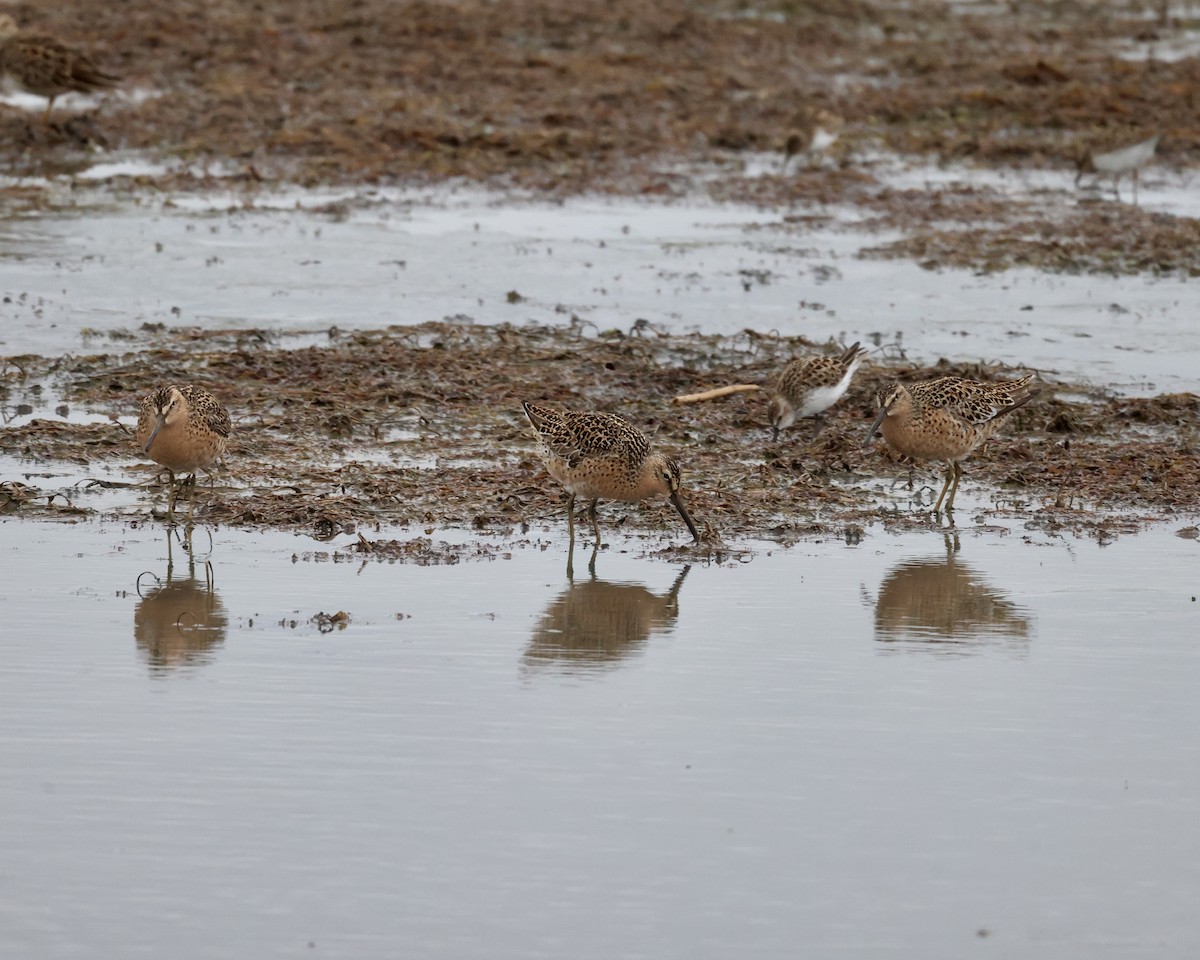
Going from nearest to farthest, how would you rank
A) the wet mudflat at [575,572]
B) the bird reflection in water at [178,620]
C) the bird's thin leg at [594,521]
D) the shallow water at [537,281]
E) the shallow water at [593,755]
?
1. the shallow water at [593,755]
2. the wet mudflat at [575,572]
3. the bird reflection in water at [178,620]
4. the bird's thin leg at [594,521]
5. the shallow water at [537,281]

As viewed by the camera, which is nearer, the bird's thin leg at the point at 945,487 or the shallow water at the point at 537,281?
the bird's thin leg at the point at 945,487

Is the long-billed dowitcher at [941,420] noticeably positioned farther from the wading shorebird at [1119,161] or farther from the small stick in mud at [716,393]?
the wading shorebird at [1119,161]

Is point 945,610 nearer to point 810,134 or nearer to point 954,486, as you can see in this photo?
point 954,486

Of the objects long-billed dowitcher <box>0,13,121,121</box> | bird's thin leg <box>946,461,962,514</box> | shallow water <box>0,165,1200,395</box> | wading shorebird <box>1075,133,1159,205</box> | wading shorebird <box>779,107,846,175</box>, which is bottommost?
bird's thin leg <box>946,461,962,514</box>

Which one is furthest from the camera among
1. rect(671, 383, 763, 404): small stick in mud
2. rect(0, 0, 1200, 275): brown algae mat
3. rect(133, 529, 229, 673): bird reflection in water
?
rect(0, 0, 1200, 275): brown algae mat

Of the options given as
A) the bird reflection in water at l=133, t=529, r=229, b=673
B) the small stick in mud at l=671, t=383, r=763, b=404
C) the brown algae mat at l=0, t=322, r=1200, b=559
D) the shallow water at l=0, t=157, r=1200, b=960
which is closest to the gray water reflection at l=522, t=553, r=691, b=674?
the shallow water at l=0, t=157, r=1200, b=960

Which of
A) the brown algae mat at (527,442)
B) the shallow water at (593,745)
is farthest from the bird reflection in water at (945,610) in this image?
the brown algae mat at (527,442)

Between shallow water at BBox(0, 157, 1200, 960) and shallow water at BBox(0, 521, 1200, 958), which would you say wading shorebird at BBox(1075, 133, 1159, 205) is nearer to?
shallow water at BBox(0, 157, 1200, 960)

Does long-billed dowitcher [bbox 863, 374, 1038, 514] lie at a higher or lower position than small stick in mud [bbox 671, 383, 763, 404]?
lower

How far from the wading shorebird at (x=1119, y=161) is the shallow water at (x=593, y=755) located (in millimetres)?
10376

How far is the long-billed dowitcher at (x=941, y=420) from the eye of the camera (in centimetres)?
888

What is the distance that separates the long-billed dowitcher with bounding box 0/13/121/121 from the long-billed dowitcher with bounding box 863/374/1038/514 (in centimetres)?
1189

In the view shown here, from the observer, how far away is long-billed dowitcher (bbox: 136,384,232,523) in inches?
313

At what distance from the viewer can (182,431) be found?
26.2ft
